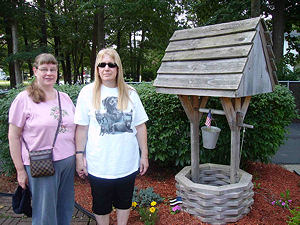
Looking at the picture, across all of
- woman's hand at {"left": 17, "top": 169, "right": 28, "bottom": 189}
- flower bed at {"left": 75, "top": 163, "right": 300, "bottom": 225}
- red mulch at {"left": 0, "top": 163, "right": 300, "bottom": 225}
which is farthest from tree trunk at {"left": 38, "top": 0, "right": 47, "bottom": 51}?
woman's hand at {"left": 17, "top": 169, "right": 28, "bottom": 189}

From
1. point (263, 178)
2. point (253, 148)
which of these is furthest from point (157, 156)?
point (263, 178)

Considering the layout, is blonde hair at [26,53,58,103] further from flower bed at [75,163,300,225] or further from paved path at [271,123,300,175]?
paved path at [271,123,300,175]

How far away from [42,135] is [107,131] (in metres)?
0.51

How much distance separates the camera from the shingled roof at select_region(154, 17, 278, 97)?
7.75 feet

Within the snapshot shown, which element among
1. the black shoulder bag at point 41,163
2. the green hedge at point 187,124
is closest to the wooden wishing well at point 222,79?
the green hedge at point 187,124

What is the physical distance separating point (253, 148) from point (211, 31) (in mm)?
2053

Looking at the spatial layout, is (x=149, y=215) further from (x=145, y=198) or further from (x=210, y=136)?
(x=210, y=136)

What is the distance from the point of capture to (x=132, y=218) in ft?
9.46

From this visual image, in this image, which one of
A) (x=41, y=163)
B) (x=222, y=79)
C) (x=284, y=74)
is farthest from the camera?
(x=284, y=74)

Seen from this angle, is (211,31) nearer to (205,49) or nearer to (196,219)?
(205,49)

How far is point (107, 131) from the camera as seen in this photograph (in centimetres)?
203

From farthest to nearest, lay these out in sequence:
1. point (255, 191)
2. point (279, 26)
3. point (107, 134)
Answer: point (279, 26) < point (255, 191) < point (107, 134)

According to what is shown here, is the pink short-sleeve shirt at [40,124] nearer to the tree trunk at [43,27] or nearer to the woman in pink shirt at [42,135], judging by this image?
the woman in pink shirt at [42,135]

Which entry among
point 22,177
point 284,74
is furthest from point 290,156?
point 284,74
